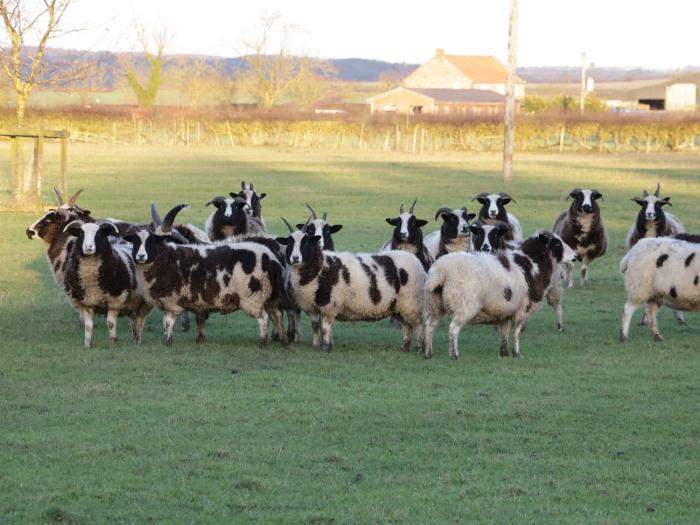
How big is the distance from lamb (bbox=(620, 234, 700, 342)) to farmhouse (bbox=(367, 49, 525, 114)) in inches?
4041

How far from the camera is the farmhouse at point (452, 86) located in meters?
118

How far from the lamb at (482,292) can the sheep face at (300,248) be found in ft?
4.25

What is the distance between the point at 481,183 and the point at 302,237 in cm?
2904

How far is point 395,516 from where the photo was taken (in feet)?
24.2

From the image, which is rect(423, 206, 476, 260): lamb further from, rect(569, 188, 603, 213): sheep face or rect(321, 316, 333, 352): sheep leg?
rect(569, 188, 603, 213): sheep face

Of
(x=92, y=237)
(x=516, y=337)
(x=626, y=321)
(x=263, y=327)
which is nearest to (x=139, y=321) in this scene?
(x=92, y=237)

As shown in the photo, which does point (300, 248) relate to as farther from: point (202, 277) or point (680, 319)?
point (680, 319)

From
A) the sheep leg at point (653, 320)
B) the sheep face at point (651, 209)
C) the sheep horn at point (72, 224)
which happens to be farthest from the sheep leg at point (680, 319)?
the sheep horn at point (72, 224)

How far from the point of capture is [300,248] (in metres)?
12.9

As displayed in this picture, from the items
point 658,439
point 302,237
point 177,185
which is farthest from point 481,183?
point 658,439

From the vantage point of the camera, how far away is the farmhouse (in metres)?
118

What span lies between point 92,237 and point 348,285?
110 inches

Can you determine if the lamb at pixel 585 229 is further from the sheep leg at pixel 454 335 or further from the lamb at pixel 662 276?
the sheep leg at pixel 454 335

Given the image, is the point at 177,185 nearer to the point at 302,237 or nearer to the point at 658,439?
the point at 302,237
